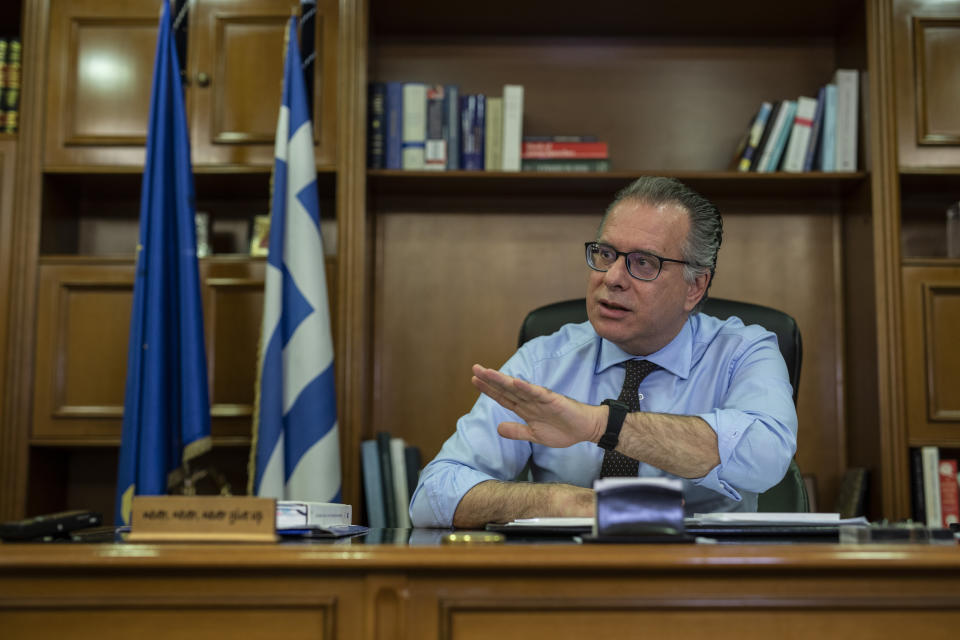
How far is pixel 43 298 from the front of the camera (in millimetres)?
2811

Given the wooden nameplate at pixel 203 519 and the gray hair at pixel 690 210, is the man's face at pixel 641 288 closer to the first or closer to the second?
the gray hair at pixel 690 210

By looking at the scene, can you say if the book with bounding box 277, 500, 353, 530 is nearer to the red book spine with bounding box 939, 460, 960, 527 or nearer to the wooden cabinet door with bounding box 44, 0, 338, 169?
the wooden cabinet door with bounding box 44, 0, 338, 169

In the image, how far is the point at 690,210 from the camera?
187cm

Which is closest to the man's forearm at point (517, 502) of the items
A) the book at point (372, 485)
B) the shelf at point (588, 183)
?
the book at point (372, 485)

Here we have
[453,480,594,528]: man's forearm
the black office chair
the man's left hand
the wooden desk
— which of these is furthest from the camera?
the black office chair

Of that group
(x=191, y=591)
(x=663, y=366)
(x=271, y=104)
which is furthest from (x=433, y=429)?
(x=191, y=591)

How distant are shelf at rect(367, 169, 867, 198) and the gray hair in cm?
89

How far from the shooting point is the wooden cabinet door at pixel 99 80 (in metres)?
2.85

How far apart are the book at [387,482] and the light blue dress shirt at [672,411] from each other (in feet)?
3.23

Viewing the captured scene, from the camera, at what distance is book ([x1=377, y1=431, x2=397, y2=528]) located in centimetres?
276

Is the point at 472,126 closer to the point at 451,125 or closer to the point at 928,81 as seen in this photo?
the point at 451,125

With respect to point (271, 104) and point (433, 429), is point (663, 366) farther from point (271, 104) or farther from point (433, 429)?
point (271, 104)

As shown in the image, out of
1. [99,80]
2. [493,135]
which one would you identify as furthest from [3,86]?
[493,135]

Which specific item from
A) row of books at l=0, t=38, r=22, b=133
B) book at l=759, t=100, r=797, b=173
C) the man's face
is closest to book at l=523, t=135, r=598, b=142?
book at l=759, t=100, r=797, b=173
